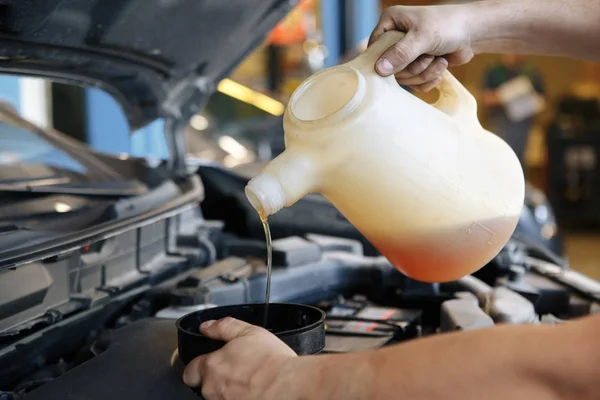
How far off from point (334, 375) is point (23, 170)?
986 millimetres

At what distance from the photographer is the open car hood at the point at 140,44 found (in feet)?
3.77

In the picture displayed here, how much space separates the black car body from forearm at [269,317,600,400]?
27 centimetres

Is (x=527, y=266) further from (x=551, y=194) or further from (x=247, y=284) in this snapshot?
(x=551, y=194)

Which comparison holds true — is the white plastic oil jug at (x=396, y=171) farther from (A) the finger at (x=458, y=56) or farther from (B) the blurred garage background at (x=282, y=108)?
(B) the blurred garage background at (x=282, y=108)

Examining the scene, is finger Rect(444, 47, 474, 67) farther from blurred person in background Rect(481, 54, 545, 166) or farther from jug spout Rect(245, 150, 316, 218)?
blurred person in background Rect(481, 54, 545, 166)

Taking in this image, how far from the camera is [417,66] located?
116 cm

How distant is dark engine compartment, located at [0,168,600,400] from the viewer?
1.00m

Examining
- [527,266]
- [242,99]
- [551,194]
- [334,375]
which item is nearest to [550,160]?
[551,194]

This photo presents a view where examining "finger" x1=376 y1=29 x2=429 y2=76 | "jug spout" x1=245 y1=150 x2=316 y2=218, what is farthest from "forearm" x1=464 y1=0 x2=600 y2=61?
"jug spout" x1=245 y1=150 x2=316 y2=218

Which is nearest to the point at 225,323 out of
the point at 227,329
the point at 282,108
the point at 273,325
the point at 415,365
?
the point at 227,329

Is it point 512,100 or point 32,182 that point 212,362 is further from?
point 512,100

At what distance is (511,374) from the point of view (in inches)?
25.7

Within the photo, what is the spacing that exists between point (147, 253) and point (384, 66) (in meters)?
0.63

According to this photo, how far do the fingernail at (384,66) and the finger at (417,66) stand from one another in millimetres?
107
